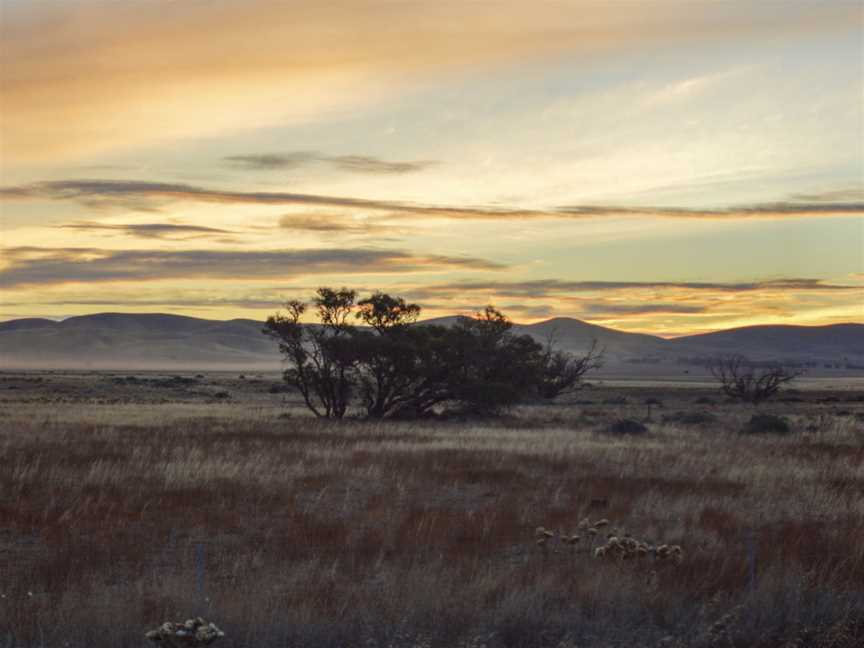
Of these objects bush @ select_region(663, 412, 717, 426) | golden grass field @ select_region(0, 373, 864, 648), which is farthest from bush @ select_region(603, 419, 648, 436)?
bush @ select_region(663, 412, 717, 426)

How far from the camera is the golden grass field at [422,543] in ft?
31.2

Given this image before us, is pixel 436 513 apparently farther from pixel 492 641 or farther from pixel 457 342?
pixel 457 342

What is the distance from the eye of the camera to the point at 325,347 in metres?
41.1

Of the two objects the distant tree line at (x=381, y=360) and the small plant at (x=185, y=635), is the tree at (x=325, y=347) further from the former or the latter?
the small plant at (x=185, y=635)

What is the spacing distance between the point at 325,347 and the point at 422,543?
28.4 m

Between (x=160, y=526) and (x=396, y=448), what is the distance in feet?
38.4

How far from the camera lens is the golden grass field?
952 centimetres

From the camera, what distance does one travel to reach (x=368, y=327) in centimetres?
4456

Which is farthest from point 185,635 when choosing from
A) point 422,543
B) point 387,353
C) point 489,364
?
point 489,364

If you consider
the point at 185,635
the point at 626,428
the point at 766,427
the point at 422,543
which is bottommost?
the point at 766,427

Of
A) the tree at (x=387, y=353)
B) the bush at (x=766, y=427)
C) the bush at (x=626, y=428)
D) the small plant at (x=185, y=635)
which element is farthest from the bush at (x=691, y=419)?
the small plant at (x=185, y=635)

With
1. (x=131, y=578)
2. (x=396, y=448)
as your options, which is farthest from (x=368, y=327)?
(x=131, y=578)

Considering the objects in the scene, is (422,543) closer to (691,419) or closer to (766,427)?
(766,427)

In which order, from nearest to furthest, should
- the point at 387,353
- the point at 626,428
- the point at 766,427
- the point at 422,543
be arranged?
the point at 422,543 < the point at 626,428 < the point at 766,427 < the point at 387,353
